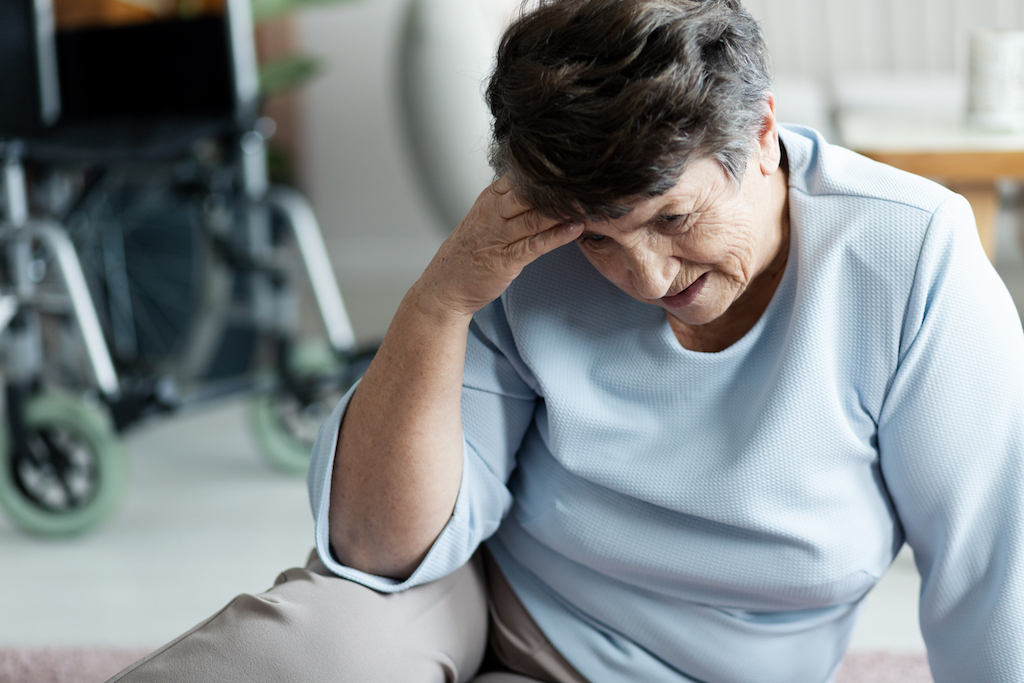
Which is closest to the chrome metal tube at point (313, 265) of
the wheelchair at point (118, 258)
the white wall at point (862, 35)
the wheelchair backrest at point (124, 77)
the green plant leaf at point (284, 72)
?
the wheelchair at point (118, 258)

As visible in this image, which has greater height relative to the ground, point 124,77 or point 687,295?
point 687,295

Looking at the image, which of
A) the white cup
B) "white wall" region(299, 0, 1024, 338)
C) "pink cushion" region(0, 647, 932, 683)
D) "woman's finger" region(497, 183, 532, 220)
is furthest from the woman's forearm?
"white wall" region(299, 0, 1024, 338)

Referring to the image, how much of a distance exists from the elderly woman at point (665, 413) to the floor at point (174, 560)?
61 cm

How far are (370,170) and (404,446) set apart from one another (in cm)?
294

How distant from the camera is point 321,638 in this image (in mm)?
698

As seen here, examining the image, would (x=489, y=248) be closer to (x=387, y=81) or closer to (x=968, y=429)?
(x=968, y=429)

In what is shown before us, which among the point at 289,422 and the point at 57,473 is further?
the point at 289,422

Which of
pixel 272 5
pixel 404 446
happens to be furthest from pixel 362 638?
pixel 272 5

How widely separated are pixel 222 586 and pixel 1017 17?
3.01m

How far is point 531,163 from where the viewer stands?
598mm

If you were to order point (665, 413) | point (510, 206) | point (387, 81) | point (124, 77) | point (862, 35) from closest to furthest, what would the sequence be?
point (510, 206), point (665, 413), point (124, 77), point (862, 35), point (387, 81)

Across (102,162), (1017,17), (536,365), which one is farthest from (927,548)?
(1017,17)

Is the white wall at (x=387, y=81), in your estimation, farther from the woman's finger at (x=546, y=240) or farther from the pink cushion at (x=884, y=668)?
the woman's finger at (x=546, y=240)

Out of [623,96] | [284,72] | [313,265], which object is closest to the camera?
[623,96]
